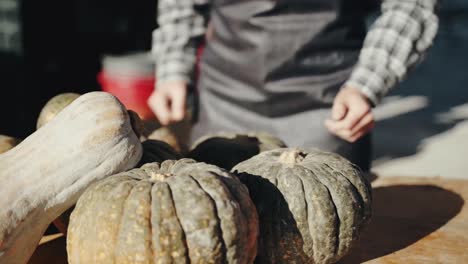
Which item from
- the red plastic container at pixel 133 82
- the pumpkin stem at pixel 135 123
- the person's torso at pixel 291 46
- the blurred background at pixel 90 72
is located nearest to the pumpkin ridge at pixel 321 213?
the pumpkin stem at pixel 135 123

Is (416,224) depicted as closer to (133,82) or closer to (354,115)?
(354,115)

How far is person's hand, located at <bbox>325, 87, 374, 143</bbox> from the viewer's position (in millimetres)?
2477

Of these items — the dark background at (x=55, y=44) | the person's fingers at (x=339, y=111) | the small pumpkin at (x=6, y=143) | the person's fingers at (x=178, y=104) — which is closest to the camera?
the small pumpkin at (x=6, y=143)

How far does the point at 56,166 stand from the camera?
1.52 metres

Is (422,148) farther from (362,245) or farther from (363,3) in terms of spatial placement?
(362,245)

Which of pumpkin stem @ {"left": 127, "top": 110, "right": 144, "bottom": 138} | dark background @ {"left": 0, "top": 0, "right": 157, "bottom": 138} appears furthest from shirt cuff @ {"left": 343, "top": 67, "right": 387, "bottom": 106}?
dark background @ {"left": 0, "top": 0, "right": 157, "bottom": 138}

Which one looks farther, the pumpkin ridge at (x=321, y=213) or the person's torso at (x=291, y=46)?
the person's torso at (x=291, y=46)

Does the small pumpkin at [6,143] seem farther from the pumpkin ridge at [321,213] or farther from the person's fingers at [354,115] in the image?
the person's fingers at [354,115]

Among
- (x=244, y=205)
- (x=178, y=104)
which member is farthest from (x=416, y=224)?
(x=178, y=104)

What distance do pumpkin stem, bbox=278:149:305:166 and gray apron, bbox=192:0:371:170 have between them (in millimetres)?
1125

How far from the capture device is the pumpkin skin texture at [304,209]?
1540 millimetres

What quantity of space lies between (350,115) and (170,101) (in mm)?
1048

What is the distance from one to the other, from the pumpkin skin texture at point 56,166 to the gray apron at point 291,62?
1.29 m

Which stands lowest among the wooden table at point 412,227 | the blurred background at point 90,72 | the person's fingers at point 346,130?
the blurred background at point 90,72
